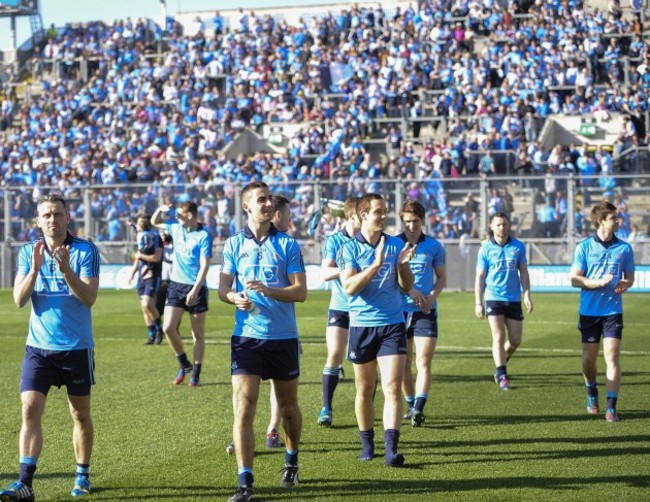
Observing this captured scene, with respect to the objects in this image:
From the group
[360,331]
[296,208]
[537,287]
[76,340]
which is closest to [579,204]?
[537,287]

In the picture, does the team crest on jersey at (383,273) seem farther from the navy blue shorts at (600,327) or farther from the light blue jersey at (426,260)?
the navy blue shorts at (600,327)

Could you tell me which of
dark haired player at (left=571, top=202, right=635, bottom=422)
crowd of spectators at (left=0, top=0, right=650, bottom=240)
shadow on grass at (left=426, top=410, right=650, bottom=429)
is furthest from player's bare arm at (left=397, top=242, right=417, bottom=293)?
crowd of spectators at (left=0, top=0, right=650, bottom=240)

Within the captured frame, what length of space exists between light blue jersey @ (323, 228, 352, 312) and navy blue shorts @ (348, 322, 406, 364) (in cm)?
75

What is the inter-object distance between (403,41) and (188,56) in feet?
31.8

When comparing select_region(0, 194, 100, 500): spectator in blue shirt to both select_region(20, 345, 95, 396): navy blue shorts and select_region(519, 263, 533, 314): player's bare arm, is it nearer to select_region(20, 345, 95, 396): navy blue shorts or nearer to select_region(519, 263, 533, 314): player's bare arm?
select_region(20, 345, 95, 396): navy blue shorts

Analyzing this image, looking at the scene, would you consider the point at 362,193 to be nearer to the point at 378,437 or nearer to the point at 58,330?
the point at 378,437

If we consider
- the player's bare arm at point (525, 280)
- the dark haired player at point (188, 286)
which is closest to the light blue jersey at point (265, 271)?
the dark haired player at point (188, 286)

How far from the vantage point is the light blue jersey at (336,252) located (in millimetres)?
9695

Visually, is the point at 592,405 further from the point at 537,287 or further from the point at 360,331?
the point at 537,287

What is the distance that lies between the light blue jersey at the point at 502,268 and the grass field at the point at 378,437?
115 cm

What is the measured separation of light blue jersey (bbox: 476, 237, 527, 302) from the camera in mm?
13148

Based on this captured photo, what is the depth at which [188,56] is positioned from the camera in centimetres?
4628

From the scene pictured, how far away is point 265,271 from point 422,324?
3757 millimetres

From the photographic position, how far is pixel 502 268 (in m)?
13.3
